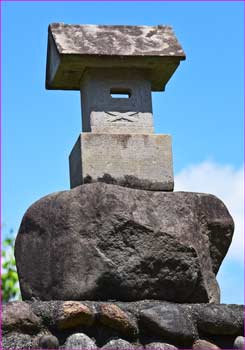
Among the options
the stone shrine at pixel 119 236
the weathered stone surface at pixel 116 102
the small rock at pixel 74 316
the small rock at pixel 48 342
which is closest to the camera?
the small rock at pixel 48 342

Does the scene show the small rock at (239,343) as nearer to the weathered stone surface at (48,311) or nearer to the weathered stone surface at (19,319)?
the weathered stone surface at (48,311)

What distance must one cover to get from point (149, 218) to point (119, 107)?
3.56ft

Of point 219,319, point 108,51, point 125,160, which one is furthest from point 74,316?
point 108,51

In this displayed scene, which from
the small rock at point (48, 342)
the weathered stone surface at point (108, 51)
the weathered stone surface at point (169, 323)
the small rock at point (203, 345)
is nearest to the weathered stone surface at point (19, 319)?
the small rock at point (48, 342)

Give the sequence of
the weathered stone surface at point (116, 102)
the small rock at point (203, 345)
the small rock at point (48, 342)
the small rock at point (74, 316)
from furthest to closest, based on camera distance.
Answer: the weathered stone surface at point (116, 102)
the small rock at point (203, 345)
the small rock at point (74, 316)
the small rock at point (48, 342)

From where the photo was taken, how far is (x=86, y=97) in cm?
701

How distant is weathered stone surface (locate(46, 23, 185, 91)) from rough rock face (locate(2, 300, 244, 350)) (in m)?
2.01

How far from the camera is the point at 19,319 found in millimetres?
5797

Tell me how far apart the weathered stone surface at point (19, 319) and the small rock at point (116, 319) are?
455mm

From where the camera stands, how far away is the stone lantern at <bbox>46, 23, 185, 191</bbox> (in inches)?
263

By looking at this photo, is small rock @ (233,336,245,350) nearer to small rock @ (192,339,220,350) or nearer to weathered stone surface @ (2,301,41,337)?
small rock @ (192,339,220,350)

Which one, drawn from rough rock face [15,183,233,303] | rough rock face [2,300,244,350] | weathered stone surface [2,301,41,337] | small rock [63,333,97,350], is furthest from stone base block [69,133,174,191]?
small rock [63,333,97,350]

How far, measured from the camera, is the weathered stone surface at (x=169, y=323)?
235 inches

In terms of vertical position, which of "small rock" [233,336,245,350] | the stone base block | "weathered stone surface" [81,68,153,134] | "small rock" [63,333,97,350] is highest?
"weathered stone surface" [81,68,153,134]
